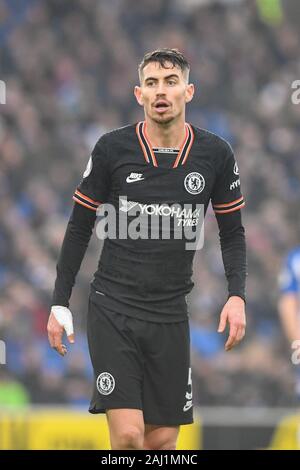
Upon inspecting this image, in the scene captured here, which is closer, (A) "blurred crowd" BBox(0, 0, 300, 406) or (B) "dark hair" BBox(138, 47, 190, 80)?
(B) "dark hair" BBox(138, 47, 190, 80)

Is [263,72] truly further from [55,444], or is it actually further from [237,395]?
[55,444]

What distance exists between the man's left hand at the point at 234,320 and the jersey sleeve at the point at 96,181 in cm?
86

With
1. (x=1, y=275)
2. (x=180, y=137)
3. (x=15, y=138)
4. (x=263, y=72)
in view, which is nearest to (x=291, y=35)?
(x=263, y=72)

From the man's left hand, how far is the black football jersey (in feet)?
0.88

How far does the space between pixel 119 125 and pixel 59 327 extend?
910cm

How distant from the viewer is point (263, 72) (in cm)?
1597

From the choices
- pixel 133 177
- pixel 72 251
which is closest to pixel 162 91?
pixel 133 177

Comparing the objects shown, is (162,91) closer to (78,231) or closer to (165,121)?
(165,121)

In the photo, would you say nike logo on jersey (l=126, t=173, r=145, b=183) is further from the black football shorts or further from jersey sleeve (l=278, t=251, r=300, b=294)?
jersey sleeve (l=278, t=251, r=300, b=294)

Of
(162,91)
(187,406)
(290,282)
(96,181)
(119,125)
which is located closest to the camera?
(162,91)

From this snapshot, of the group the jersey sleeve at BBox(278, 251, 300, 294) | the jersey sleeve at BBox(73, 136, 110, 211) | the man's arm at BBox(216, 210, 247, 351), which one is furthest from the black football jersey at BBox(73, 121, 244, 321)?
the jersey sleeve at BBox(278, 251, 300, 294)

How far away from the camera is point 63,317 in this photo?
6.41 m

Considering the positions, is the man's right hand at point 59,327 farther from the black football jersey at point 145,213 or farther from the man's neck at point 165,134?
the man's neck at point 165,134

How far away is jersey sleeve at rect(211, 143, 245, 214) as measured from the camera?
6.59 meters
